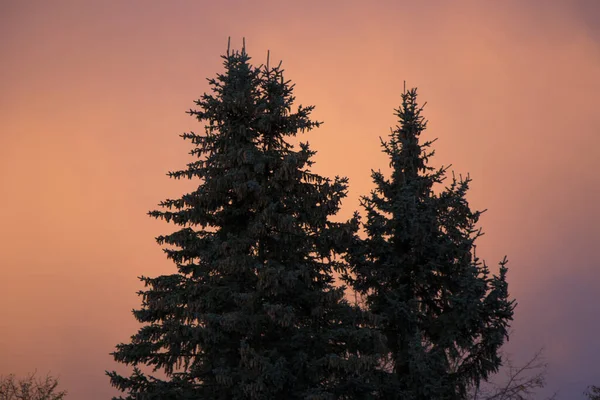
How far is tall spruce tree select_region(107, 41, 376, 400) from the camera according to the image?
2017 cm

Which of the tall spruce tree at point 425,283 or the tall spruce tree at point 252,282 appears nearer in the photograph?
the tall spruce tree at point 252,282

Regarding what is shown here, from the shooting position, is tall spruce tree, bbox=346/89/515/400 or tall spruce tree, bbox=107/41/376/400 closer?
tall spruce tree, bbox=107/41/376/400

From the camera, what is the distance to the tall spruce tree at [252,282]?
20172 millimetres

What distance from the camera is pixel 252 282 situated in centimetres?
2159

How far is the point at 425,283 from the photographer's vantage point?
Result: 26.5 m

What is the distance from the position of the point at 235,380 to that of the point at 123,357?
385 cm

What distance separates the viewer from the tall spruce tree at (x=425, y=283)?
2477 cm

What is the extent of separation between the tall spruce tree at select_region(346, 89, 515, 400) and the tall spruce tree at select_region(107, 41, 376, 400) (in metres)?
4.26

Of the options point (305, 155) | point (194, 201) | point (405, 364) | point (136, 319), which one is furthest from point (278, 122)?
point (405, 364)

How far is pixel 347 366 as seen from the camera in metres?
19.7

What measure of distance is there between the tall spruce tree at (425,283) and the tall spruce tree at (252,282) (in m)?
4.26

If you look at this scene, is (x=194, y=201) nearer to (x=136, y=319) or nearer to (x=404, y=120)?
(x=136, y=319)

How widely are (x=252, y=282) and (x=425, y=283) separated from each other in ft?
26.3

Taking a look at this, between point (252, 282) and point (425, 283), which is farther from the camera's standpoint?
point (425, 283)
